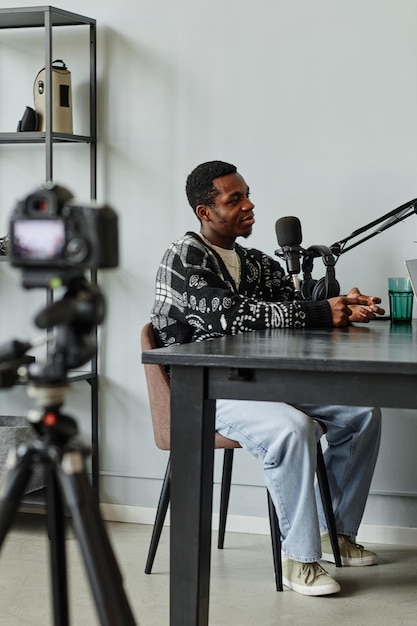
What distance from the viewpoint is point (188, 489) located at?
2.11 meters

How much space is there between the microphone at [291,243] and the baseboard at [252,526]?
100 cm

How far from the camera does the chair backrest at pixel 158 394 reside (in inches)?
115

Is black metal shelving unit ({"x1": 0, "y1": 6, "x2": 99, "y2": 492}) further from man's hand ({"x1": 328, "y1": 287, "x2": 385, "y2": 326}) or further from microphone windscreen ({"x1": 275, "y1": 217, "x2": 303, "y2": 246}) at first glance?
man's hand ({"x1": 328, "y1": 287, "x2": 385, "y2": 326})

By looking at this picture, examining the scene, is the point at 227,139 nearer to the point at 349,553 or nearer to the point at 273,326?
the point at 273,326

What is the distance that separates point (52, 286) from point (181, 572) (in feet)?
3.56

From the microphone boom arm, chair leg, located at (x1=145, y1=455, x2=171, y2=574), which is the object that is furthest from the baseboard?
the microphone boom arm

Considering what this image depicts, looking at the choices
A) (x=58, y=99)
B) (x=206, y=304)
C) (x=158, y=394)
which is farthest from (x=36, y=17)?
(x=158, y=394)

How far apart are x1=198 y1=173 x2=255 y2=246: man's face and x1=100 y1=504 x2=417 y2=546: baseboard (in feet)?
3.74

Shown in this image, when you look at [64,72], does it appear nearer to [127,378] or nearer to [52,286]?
[127,378]

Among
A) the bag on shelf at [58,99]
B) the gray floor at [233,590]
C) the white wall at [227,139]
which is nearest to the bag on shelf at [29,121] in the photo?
the bag on shelf at [58,99]

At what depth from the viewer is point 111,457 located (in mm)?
3885

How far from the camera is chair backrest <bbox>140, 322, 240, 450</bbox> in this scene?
9.62 ft

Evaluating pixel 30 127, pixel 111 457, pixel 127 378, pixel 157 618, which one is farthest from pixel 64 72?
pixel 157 618

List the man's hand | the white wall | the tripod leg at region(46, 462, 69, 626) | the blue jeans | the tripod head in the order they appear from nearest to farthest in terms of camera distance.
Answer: the tripod head
the tripod leg at region(46, 462, 69, 626)
the blue jeans
the man's hand
the white wall
